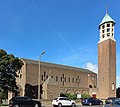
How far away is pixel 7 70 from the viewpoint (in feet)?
174

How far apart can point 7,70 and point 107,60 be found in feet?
89.4

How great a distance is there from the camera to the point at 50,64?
82000 millimetres

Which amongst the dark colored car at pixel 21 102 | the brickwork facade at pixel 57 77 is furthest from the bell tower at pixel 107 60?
the dark colored car at pixel 21 102

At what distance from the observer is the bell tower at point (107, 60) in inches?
2576

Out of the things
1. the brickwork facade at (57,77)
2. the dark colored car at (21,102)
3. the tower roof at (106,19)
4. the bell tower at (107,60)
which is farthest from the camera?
the tower roof at (106,19)

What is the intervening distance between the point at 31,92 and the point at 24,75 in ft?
16.7

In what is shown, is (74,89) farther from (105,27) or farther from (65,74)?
(105,27)

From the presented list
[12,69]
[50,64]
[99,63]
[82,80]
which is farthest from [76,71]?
[12,69]

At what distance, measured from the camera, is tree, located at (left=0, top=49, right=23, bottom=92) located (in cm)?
5178

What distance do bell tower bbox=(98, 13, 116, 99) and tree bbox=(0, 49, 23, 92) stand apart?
24545mm

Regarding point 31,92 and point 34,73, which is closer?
point 31,92

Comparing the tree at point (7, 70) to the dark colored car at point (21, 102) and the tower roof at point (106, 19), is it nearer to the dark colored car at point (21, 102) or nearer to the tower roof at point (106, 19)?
the dark colored car at point (21, 102)

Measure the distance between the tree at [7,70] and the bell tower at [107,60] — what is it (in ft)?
80.5

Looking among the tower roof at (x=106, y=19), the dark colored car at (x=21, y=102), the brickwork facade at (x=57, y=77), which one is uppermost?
the tower roof at (x=106, y=19)
